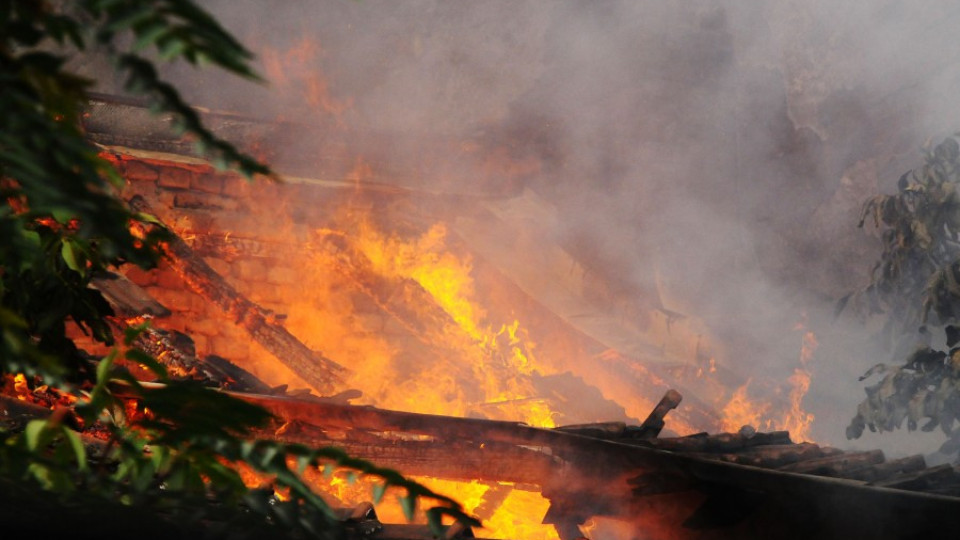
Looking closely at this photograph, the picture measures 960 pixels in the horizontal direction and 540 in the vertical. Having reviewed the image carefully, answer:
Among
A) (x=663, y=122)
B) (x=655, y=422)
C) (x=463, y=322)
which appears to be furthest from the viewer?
(x=663, y=122)

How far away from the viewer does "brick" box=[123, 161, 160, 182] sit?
39.3ft

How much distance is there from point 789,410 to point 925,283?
7.87 metres

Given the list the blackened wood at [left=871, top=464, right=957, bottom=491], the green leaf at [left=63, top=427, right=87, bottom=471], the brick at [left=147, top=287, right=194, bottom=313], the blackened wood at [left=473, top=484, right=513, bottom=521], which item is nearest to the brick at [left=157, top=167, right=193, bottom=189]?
the brick at [left=147, top=287, right=194, bottom=313]

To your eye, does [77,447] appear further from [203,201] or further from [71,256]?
[203,201]

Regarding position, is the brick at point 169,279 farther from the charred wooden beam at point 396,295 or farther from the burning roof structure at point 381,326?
the charred wooden beam at point 396,295

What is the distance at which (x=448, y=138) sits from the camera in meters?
13.4

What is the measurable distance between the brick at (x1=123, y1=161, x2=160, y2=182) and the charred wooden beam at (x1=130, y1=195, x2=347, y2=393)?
27 cm

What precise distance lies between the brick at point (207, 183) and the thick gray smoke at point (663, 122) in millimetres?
1330

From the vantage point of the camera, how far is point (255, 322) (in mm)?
12016

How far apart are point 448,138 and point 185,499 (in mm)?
11751

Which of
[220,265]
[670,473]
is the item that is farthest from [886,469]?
[220,265]

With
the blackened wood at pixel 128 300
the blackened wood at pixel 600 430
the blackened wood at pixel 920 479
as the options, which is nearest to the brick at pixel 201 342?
the blackened wood at pixel 128 300

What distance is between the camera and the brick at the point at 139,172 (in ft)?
39.3

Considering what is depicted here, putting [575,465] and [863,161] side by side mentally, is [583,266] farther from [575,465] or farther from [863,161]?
[575,465]
